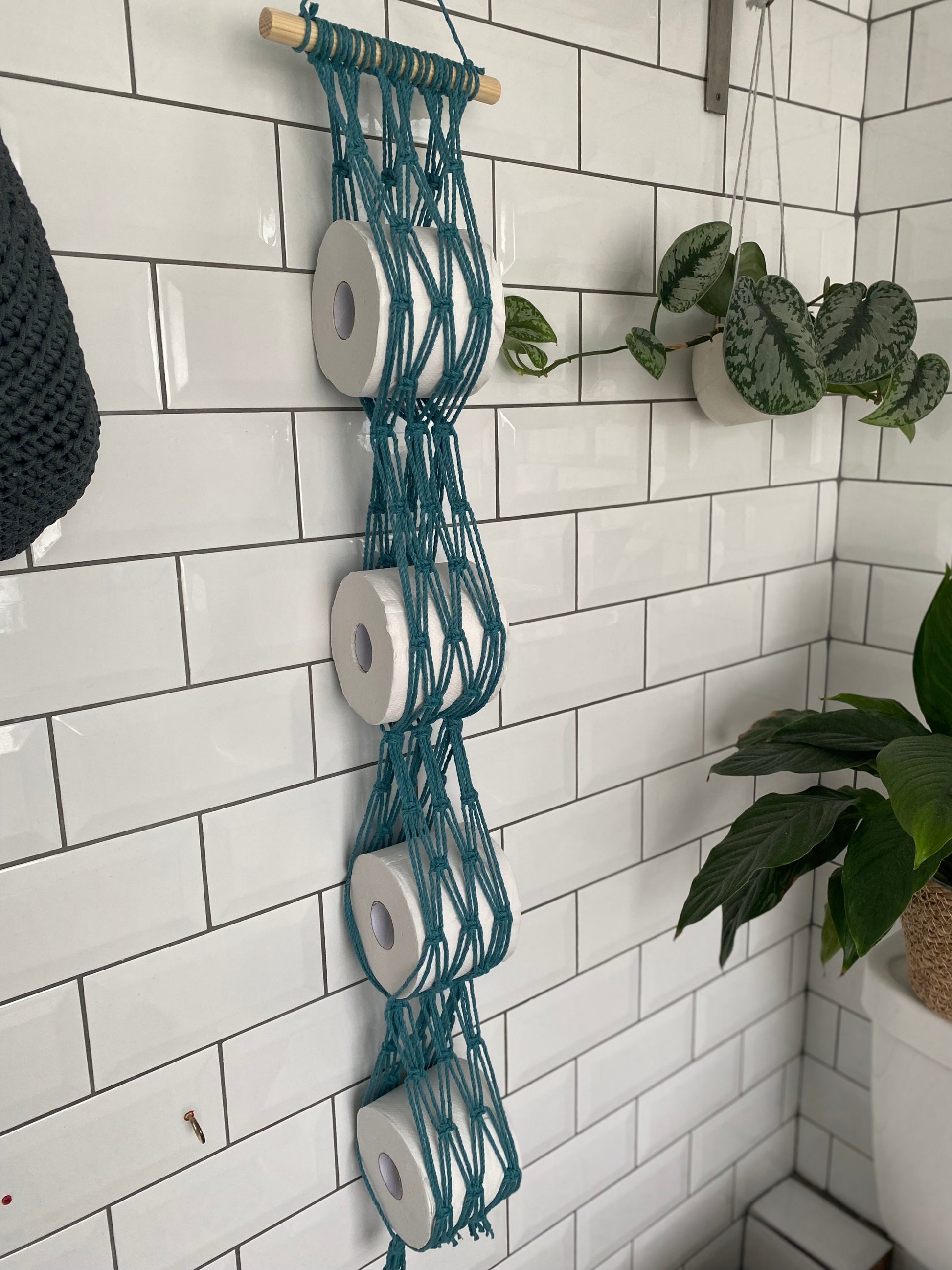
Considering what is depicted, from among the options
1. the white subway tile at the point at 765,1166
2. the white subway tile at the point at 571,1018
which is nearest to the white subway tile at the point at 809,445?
the white subway tile at the point at 571,1018

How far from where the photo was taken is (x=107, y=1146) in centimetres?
84

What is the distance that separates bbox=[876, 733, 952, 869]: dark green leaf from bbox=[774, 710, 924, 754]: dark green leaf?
10cm

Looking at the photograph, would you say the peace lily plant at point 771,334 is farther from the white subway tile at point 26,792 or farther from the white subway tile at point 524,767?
the white subway tile at point 26,792

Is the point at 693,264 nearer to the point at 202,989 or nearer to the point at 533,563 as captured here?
the point at 533,563

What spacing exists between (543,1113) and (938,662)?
2.30 feet

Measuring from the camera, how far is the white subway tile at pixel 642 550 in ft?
3.56

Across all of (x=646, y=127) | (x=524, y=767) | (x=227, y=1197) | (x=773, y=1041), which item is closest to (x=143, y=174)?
(x=646, y=127)

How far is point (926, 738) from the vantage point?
0.96 m

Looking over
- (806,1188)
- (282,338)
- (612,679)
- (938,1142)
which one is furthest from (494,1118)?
(806,1188)

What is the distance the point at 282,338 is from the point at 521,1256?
1111 mm

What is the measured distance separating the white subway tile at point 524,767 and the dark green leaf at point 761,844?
180 millimetres

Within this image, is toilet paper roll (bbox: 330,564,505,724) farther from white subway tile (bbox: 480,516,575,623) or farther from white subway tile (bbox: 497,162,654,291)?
white subway tile (bbox: 497,162,654,291)

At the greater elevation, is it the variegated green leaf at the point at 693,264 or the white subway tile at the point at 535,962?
the variegated green leaf at the point at 693,264

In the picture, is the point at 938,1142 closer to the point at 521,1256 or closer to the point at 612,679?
the point at 521,1256
